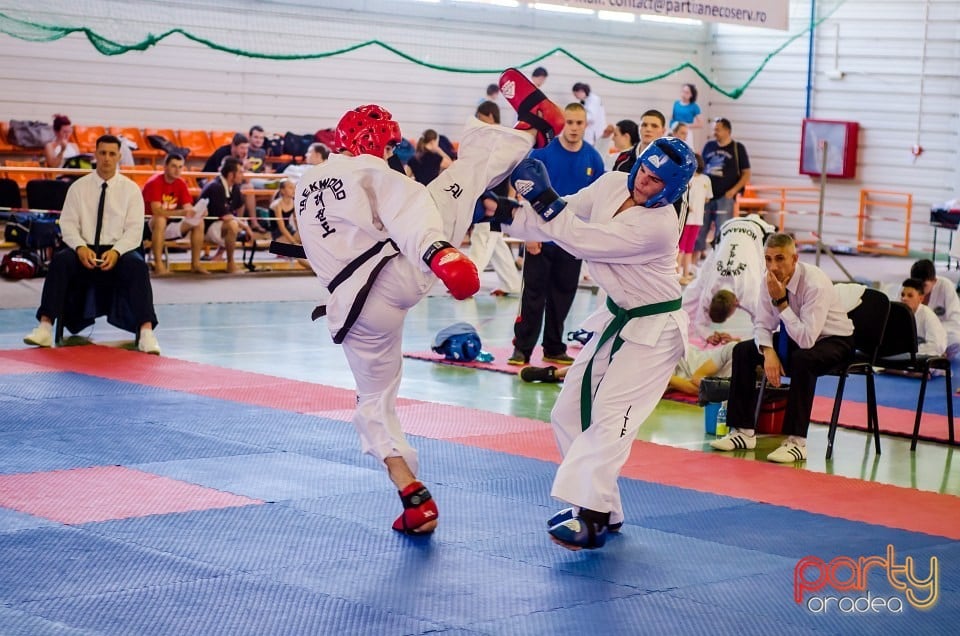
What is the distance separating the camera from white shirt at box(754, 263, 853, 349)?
21.8 feet

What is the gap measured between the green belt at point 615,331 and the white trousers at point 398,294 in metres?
0.67

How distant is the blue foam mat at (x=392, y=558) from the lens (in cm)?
392

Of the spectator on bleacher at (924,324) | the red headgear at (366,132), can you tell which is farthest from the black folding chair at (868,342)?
the red headgear at (366,132)

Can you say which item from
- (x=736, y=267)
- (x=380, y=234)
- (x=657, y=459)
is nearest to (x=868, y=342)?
(x=657, y=459)

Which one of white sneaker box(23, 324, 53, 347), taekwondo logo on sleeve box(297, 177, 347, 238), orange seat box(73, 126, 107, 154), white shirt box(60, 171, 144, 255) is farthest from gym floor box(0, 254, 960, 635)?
orange seat box(73, 126, 107, 154)

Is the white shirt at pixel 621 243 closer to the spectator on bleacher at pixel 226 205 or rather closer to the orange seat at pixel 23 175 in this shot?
the spectator on bleacher at pixel 226 205

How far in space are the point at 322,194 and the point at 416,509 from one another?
121 cm

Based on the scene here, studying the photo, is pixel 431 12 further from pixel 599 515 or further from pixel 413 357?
pixel 599 515

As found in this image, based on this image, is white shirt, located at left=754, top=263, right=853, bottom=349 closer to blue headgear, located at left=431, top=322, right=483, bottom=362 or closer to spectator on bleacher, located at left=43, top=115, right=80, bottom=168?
blue headgear, located at left=431, top=322, right=483, bottom=362

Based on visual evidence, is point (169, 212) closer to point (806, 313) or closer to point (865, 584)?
point (806, 313)

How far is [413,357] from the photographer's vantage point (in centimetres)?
950

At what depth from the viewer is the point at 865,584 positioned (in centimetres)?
443

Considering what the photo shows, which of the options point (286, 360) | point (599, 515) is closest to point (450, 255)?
point (599, 515)

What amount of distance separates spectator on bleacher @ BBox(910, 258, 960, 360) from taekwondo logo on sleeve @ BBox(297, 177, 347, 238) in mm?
5318
